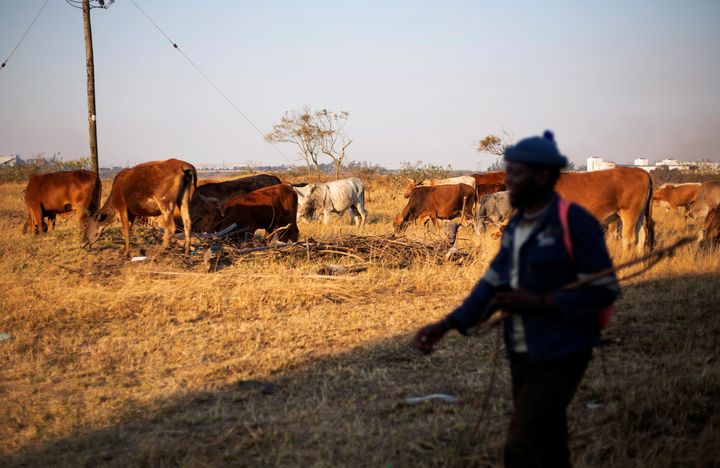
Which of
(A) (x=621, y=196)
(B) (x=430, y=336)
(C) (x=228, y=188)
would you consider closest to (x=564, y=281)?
(B) (x=430, y=336)

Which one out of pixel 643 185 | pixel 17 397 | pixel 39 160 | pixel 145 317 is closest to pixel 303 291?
pixel 145 317

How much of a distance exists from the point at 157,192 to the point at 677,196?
1947 centimetres

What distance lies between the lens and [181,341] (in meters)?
7.41

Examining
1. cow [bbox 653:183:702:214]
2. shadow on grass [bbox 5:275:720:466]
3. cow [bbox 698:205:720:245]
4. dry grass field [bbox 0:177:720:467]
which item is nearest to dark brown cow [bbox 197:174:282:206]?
dry grass field [bbox 0:177:720:467]

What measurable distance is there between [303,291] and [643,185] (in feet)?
21.4

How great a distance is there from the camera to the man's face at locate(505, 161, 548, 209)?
3.14 metres

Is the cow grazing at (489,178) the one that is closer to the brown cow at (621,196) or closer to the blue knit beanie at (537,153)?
the brown cow at (621,196)

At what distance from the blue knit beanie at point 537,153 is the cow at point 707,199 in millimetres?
18601

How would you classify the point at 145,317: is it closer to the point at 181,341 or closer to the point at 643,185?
the point at 181,341

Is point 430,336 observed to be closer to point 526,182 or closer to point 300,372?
point 526,182

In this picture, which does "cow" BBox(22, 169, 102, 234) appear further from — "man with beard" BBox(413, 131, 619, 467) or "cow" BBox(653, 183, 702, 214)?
"cow" BBox(653, 183, 702, 214)

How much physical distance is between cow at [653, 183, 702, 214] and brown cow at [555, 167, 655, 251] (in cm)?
1324

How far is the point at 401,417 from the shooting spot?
5.09m

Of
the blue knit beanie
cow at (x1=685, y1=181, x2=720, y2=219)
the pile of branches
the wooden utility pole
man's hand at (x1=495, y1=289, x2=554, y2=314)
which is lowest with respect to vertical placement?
the pile of branches
